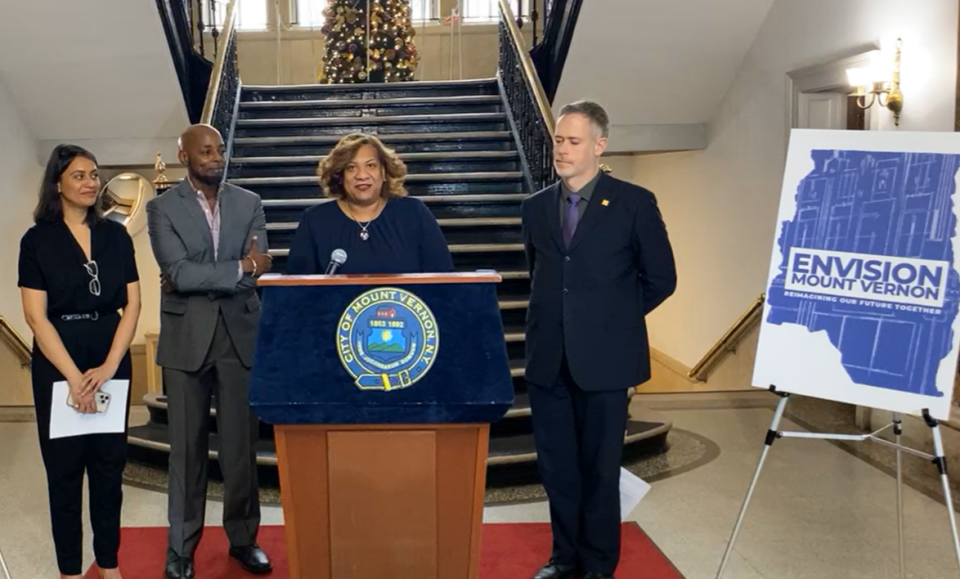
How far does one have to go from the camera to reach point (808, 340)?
3.18m

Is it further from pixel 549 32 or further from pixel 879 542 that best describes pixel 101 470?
pixel 549 32

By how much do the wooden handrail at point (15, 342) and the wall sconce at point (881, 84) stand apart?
645cm

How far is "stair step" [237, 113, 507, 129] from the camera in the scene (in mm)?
8297

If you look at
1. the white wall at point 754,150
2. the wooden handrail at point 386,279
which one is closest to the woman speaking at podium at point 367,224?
the wooden handrail at point 386,279

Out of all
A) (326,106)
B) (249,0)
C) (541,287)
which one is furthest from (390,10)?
(541,287)

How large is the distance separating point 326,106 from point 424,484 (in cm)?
650

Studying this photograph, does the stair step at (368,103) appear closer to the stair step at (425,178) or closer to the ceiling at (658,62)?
the ceiling at (658,62)

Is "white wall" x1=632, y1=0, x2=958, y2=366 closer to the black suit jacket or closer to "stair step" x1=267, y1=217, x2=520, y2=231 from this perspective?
"stair step" x1=267, y1=217, x2=520, y2=231

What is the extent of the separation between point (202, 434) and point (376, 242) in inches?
41.7

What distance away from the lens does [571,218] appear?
3.47m

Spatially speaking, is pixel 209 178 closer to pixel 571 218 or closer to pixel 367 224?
pixel 367 224

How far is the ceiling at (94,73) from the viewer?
24.6 feet

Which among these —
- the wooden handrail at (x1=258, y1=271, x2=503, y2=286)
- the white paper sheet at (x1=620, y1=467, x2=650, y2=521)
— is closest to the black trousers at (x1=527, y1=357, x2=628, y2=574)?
the white paper sheet at (x1=620, y1=467, x2=650, y2=521)

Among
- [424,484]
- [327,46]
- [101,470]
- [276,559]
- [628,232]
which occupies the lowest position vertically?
[276,559]
